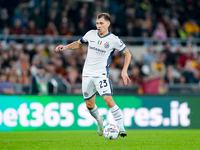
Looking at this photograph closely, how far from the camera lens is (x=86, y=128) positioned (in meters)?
12.9

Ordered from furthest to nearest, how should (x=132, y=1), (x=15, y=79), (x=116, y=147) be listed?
(x=132, y=1), (x=15, y=79), (x=116, y=147)

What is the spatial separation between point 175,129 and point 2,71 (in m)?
5.87

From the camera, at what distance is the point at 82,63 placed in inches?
664

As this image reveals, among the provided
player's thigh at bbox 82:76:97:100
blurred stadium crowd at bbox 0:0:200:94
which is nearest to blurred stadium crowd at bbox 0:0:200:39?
blurred stadium crowd at bbox 0:0:200:94

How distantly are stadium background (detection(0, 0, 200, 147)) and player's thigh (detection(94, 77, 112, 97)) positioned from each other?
3.80 m

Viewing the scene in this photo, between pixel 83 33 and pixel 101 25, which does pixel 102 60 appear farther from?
pixel 83 33

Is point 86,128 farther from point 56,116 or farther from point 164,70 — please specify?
point 164,70

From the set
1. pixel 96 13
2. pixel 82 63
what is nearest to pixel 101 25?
pixel 82 63

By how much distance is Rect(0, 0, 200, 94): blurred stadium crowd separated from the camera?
49.7 feet

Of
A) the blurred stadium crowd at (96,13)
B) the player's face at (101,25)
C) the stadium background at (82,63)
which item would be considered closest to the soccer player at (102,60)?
the player's face at (101,25)

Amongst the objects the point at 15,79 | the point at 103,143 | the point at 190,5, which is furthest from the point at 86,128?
the point at 190,5

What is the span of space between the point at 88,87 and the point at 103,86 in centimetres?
42

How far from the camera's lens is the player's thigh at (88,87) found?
9305mm

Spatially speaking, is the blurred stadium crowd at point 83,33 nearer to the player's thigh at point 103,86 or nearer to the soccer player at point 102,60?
the soccer player at point 102,60
